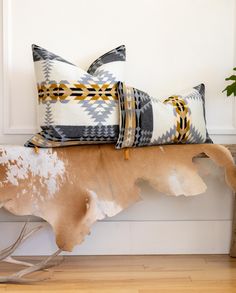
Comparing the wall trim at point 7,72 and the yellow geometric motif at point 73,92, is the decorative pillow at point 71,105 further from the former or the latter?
the wall trim at point 7,72

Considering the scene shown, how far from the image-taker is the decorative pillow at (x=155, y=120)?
178 centimetres

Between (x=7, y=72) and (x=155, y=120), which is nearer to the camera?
(x=155, y=120)

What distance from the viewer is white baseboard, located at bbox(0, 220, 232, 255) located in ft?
6.66

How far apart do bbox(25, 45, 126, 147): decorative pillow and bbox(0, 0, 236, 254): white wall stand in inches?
11.0

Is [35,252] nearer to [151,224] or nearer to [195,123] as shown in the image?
[151,224]

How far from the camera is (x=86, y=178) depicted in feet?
5.93

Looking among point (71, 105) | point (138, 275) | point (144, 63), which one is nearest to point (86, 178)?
point (71, 105)

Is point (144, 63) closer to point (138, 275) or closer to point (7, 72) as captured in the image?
point (7, 72)

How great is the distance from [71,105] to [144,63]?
0.53m

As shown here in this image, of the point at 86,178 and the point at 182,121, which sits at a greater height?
the point at 182,121

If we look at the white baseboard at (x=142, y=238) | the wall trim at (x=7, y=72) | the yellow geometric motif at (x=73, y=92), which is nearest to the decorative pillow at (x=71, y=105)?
the yellow geometric motif at (x=73, y=92)

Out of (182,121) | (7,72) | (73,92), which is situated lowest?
(182,121)

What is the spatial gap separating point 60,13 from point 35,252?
1196mm

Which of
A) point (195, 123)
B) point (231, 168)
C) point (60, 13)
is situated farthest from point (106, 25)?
point (231, 168)
